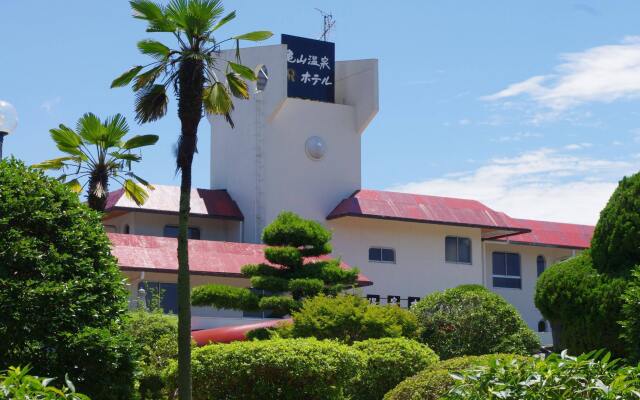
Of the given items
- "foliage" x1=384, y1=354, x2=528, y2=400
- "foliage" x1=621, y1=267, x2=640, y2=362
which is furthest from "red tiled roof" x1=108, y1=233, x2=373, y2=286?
"foliage" x1=621, y1=267, x2=640, y2=362

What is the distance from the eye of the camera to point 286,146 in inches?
1772

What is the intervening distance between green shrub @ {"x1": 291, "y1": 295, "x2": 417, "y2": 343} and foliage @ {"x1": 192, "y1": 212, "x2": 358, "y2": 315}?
6173 millimetres

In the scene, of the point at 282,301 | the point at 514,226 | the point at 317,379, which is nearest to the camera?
the point at 317,379

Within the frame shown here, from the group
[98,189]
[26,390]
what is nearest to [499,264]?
[98,189]

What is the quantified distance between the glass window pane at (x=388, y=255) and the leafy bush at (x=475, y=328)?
20267mm

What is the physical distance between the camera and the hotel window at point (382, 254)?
4581 cm

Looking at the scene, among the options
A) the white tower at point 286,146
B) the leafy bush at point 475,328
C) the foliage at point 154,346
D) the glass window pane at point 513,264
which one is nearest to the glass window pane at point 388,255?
the white tower at point 286,146

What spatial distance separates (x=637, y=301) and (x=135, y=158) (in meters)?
12.8

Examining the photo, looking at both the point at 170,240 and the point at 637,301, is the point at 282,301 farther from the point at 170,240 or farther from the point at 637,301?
the point at 637,301

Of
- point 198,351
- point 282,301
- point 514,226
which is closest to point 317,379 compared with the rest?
point 198,351

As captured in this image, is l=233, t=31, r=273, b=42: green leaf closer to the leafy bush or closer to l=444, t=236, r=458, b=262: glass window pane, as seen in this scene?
the leafy bush

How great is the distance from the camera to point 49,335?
12.8 meters

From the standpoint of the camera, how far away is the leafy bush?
24.8 m

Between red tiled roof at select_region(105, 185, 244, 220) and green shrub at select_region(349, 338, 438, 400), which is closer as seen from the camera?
green shrub at select_region(349, 338, 438, 400)
